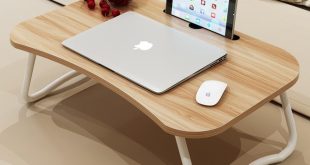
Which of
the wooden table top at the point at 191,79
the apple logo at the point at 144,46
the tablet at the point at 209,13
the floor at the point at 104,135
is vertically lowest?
the floor at the point at 104,135

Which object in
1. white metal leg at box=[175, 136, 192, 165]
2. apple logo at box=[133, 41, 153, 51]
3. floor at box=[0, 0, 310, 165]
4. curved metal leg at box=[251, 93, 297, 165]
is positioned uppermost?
apple logo at box=[133, 41, 153, 51]

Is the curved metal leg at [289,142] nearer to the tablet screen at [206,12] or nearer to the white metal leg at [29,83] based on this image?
the tablet screen at [206,12]

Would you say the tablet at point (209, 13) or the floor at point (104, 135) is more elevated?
the tablet at point (209, 13)

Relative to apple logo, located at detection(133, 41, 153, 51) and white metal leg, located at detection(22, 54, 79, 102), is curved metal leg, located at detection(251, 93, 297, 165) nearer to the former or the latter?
apple logo, located at detection(133, 41, 153, 51)

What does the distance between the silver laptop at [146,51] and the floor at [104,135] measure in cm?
43

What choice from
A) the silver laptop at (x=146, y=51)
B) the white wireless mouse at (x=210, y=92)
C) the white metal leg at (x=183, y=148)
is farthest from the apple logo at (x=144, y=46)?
the white metal leg at (x=183, y=148)

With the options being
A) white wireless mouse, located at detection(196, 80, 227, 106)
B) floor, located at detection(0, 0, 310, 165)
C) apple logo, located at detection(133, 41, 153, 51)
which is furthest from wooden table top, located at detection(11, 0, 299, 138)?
floor, located at detection(0, 0, 310, 165)

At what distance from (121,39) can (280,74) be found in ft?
1.89

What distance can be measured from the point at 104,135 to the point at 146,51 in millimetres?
481

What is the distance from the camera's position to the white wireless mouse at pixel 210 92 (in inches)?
72.6

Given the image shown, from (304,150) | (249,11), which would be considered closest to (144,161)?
(304,150)

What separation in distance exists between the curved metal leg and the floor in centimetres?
4

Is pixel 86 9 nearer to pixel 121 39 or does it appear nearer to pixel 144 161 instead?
pixel 121 39

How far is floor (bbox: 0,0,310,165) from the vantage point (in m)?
2.27
